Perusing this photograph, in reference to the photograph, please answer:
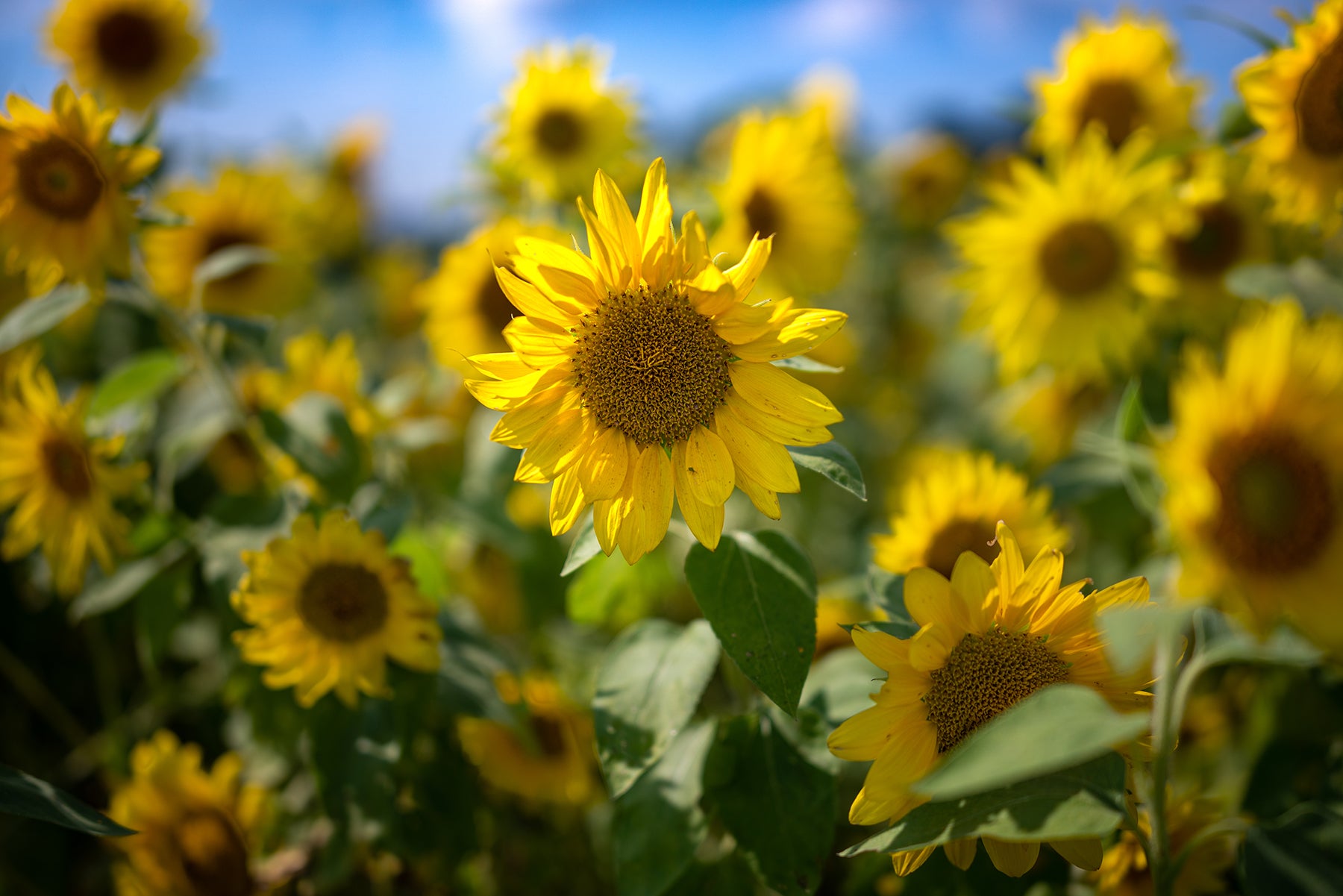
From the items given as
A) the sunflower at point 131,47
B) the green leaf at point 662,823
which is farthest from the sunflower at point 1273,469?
the sunflower at point 131,47

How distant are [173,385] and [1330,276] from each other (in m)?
3.86

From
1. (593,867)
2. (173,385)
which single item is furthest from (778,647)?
(173,385)

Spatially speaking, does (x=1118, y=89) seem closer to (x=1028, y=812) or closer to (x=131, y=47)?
(x=1028, y=812)

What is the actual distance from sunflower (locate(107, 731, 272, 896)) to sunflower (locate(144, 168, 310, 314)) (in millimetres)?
1539

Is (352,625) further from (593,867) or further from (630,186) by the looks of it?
(630,186)

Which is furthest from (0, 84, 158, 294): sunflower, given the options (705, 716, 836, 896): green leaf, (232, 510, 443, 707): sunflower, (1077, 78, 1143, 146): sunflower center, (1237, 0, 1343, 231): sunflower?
(1077, 78, 1143, 146): sunflower center

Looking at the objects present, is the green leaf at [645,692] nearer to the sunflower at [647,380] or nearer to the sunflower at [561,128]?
the sunflower at [647,380]

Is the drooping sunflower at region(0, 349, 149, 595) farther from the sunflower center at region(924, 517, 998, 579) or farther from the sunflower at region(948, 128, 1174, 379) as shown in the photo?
the sunflower at region(948, 128, 1174, 379)

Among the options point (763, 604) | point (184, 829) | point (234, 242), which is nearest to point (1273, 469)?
point (763, 604)

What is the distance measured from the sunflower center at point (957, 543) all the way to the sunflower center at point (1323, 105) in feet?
3.34

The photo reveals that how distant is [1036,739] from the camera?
0.86 metres

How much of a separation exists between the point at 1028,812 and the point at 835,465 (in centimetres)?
52

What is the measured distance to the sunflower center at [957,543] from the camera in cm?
163

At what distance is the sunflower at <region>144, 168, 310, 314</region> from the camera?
282 cm
